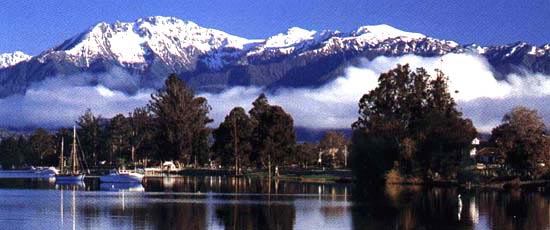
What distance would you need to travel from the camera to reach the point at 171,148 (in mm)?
169625

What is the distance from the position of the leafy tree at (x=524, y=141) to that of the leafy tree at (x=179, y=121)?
243 feet

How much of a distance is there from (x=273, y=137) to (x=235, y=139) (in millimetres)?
9111

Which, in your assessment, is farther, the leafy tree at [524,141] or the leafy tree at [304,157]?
the leafy tree at [304,157]

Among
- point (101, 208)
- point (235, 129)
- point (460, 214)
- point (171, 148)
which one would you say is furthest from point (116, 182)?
point (460, 214)

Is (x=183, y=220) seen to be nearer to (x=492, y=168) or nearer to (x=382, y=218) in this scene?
(x=382, y=218)

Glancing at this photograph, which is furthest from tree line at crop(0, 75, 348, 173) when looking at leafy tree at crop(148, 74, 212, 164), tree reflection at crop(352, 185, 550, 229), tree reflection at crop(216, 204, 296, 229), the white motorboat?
tree reflection at crop(216, 204, 296, 229)

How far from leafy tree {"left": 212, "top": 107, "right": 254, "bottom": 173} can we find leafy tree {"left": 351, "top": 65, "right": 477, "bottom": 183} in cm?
3028

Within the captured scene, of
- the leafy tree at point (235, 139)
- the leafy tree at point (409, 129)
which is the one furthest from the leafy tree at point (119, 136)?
the leafy tree at point (409, 129)

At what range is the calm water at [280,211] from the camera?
55.0m

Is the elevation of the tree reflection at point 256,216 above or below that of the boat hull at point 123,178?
below

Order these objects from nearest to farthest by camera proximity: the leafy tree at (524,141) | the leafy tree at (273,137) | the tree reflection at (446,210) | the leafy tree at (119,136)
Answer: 1. the tree reflection at (446,210)
2. the leafy tree at (524,141)
3. the leafy tree at (273,137)
4. the leafy tree at (119,136)

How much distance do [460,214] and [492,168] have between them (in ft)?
182

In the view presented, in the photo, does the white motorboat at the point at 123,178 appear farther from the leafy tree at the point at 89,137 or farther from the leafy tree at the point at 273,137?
the leafy tree at the point at 89,137

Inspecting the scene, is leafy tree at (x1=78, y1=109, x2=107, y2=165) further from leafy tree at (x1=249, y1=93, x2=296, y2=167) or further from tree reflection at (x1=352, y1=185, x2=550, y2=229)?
tree reflection at (x1=352, y1=185, x2=550, y2=229)
